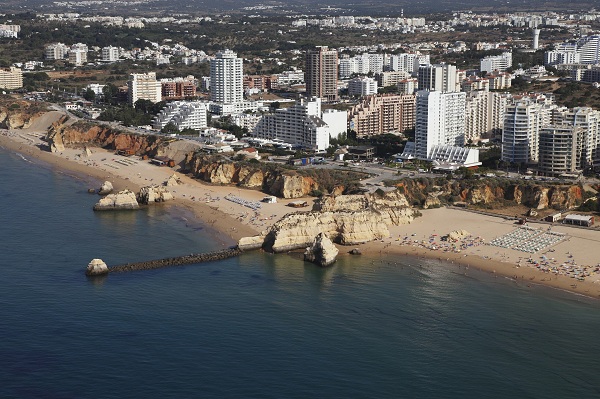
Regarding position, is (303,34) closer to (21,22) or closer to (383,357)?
(21,22)

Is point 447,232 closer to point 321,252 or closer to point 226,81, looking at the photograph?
point 321,252

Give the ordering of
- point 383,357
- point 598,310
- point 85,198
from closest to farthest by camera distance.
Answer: point 383,357 < point 598,310 < point 85,198

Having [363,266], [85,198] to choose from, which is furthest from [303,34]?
[363,266]

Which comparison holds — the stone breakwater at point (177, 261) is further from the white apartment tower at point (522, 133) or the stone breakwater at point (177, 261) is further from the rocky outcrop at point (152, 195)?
the white apartment tower at point (522, 133)

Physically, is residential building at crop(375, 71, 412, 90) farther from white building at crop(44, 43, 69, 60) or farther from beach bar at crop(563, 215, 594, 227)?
beach bar at crop(563, 215, 594, 227)

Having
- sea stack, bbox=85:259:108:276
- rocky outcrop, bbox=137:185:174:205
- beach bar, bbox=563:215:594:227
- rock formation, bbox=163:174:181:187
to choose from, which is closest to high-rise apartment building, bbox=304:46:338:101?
rock formation, bbox=163:174:181:187
